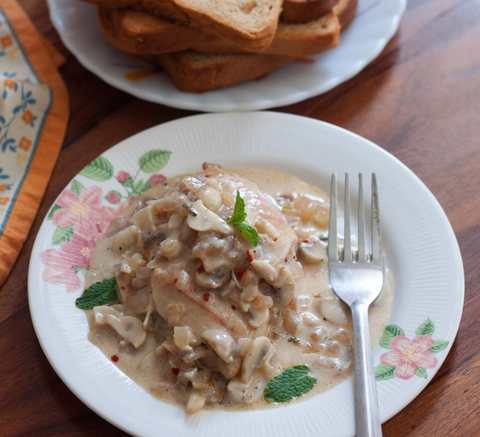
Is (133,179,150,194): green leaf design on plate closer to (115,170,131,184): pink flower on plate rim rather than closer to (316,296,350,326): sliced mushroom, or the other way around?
(115,170,131,184): pink flower on plate rim

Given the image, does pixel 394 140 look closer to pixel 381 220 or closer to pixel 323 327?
pixel 381 220

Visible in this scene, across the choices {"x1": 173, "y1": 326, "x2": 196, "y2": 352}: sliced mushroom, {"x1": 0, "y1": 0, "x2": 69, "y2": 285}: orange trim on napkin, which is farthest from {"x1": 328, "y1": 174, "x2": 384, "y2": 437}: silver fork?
{"x1": 0, "y1": 0, "x2": 69, "y2": 285}: orange trim on napkin

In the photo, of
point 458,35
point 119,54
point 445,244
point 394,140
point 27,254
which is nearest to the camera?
point 445,244

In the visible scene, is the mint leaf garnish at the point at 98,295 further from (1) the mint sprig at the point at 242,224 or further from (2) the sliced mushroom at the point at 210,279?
(1) the mint sprig at the point at 242,224

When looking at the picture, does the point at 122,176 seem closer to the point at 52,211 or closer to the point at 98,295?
the point at 52,211

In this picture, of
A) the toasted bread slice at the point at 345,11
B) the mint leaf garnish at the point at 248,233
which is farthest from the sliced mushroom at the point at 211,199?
the toasted bread slice at the point at 345,11

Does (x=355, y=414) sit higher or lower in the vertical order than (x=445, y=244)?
lower

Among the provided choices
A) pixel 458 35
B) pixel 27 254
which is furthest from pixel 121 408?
pixel 458 35
